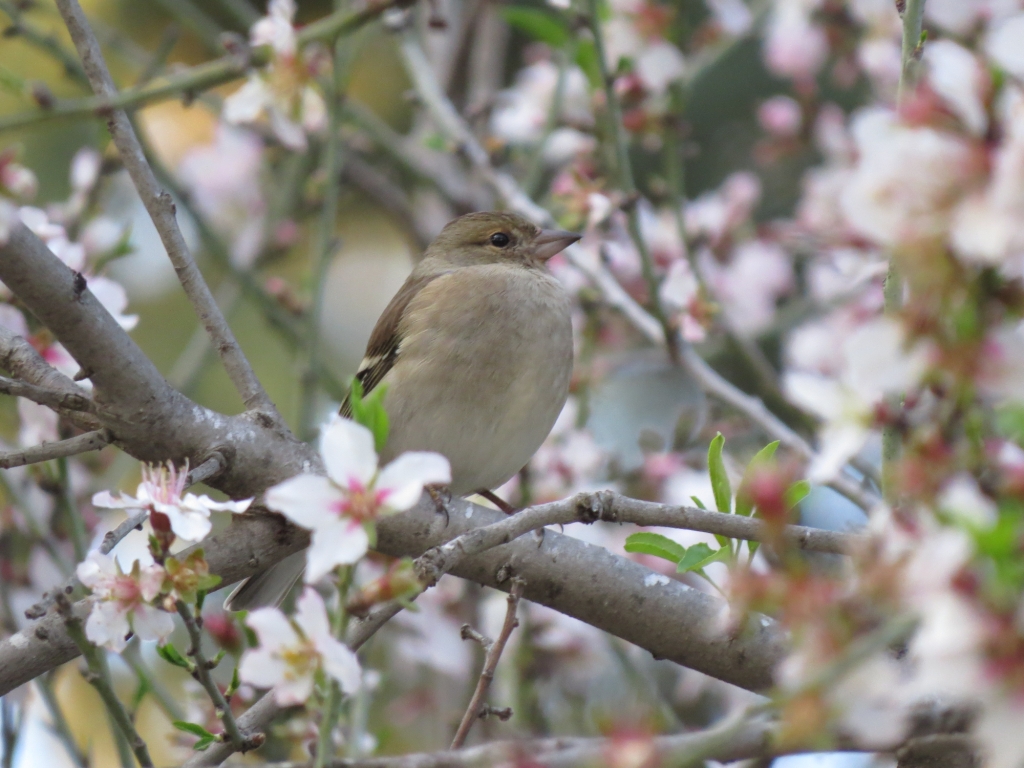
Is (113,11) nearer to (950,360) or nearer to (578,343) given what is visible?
(578,343)

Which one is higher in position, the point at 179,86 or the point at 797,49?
the point at 797,49

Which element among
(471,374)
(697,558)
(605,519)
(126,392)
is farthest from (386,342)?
(697,558)


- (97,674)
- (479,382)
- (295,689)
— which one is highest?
(479,382)

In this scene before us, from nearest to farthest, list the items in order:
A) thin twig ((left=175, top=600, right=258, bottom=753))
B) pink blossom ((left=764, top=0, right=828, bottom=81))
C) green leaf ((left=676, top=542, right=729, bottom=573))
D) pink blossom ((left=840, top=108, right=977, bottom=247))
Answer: pink blossom ((left=840, top=108, right=977, bottom=247)) → thin twig ((left=175, top=600, right=258, bottom=753)) → green leaf ((left=676, top=542, right=729, bottom=573)) → pink blossom ((left=764, top=0, right=828, bottom=81))

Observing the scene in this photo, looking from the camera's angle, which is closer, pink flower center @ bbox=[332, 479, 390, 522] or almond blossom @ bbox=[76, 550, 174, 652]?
pink flower center @ bbox=[332, 479, 390, 522]

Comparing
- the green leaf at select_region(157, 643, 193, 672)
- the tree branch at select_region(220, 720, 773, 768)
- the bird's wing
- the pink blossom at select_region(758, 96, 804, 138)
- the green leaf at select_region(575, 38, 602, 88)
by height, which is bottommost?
the tree branch at select_region(220, 720, 773, 768)

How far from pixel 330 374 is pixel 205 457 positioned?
2.09 meters

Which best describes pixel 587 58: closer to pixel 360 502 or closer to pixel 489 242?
pixel 489 242

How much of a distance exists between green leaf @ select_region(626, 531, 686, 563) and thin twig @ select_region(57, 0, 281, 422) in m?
0.94

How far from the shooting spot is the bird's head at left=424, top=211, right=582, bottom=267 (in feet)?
15.9

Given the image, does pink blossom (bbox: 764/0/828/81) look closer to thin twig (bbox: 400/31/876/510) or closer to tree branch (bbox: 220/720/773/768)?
thin twig (bbox: 400/31/876/510)

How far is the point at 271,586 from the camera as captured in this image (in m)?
3.70

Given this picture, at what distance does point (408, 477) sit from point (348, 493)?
0.09 meters

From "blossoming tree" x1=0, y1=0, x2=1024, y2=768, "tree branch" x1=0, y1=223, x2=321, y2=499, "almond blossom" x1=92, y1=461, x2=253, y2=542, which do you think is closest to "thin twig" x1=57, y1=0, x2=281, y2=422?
"blossoming tree" x1=0, y1=0, x2=1024, y2=768
